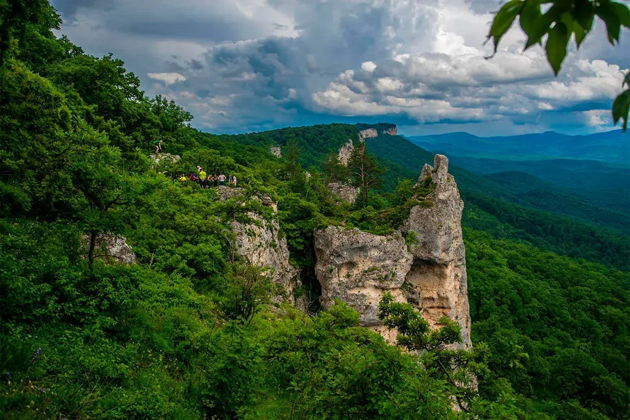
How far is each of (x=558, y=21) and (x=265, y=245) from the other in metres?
22.3

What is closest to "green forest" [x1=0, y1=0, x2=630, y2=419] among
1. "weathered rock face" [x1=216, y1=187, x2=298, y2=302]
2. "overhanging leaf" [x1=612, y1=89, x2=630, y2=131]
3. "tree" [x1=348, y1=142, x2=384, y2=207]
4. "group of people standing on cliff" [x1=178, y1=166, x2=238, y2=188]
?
"weathered rock face" [x1=216, y1=187, x2=298, y2=302]

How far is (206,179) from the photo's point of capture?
25656 mm

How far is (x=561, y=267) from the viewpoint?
232 ft

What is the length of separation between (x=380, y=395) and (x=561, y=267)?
254 feet

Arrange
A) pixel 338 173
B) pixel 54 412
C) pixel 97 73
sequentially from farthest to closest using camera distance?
pixel 338 173
pixel 97 73
pixel 54 412

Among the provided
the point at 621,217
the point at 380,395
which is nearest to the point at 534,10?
the point at 380,395

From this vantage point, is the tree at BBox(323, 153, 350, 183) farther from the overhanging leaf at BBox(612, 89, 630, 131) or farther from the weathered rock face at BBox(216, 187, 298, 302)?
the overhanging leaf at BBox(612, 89, 630, 131)

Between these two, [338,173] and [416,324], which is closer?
[416,324]

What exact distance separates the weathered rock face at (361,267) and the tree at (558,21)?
971 inches

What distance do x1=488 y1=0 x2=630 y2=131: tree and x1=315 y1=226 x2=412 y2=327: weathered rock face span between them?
80.9 ft

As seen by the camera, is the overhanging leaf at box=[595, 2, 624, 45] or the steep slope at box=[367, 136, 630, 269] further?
the steep slope at box=[367, 136, 630, 269]

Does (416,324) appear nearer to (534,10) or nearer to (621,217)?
(534,10)

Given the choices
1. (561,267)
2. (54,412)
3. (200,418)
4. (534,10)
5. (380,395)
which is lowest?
(561,267)

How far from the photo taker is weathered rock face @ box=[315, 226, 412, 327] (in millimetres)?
25641
